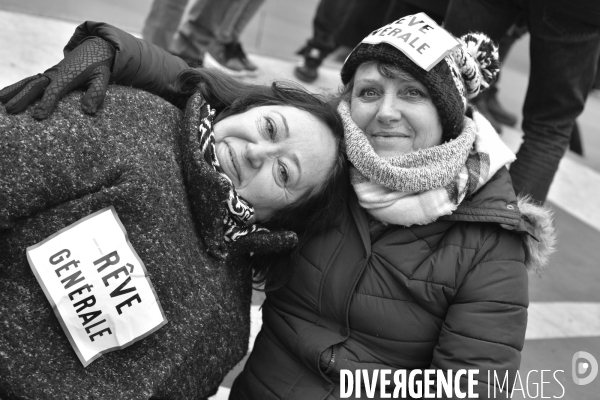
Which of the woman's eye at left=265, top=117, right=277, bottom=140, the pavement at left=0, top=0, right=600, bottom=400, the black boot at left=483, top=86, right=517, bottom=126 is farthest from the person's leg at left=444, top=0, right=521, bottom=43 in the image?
the black boot at left=483, top=86, right=517, bottom=126

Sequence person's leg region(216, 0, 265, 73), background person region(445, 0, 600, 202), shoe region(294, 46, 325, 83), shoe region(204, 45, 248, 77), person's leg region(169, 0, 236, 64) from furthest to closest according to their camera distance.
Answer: shoe region(294, 46, 325, 83) → shoe region(204, 45, 248, 77) → person's leg region(216, 0, 265, 73) → person's leg region(169, 0, 236, 64) → background person region(445, 0, 600, 202)

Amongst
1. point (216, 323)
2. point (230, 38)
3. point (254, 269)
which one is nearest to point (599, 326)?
point (254, 269)

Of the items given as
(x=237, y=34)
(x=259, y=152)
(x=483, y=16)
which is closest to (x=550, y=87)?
(x=483, y=16)

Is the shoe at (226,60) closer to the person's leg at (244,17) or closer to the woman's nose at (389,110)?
the person's leg at (244,17)

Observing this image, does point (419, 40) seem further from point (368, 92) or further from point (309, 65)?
point (309, 65)

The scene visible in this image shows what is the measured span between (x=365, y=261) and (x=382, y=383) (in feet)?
1.09

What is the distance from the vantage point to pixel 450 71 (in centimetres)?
183

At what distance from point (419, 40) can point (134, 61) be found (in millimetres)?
792

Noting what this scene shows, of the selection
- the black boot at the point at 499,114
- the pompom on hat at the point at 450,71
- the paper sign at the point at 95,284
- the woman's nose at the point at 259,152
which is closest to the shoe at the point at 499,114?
the black boot at the point at 499,114

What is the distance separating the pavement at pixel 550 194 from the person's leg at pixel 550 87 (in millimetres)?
658

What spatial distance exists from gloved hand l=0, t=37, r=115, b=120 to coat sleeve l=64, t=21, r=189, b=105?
64mm

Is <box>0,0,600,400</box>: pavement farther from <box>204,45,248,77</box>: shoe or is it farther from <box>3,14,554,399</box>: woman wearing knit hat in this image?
<box>3,14,554,399</box>: woman wearing knit hat

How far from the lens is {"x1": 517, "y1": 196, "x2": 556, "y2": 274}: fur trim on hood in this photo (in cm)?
175
